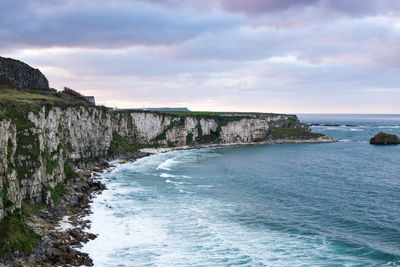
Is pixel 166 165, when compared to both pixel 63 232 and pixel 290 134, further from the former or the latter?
pixel 290 134

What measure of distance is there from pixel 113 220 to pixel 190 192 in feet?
62.5

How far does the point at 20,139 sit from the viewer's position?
48.8 metres

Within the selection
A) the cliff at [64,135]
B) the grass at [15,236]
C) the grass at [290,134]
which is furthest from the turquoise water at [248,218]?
the grass at [290,134]

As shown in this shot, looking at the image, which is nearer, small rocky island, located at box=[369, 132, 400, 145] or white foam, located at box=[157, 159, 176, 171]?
white foam, located at box=[157, 159, 176, 171]

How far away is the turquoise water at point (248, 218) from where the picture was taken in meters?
36.0

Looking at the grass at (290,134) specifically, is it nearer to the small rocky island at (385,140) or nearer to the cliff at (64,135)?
the cliff at (64,135)

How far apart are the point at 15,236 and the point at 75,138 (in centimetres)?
5113

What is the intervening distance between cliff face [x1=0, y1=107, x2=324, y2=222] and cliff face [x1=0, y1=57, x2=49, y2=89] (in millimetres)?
32079

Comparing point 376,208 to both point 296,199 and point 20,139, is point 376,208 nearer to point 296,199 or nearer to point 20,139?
point 296,199

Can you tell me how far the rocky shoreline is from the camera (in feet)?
110

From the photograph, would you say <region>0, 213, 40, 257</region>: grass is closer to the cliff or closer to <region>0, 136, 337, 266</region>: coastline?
the cliff

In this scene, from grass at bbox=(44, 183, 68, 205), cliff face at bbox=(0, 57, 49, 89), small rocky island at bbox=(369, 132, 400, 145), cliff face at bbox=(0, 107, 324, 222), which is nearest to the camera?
cliff face at bbox=(0, 107, 324, 222)

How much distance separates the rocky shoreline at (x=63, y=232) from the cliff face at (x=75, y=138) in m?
2.88

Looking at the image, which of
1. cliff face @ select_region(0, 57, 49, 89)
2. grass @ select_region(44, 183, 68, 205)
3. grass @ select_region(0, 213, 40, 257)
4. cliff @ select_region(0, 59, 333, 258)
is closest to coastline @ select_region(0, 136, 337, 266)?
grass @ select_region(0, 213, 40, 257)
